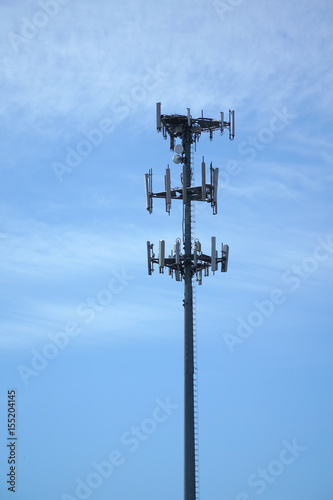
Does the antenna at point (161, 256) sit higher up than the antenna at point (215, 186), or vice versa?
the antenna at point (215, 186)

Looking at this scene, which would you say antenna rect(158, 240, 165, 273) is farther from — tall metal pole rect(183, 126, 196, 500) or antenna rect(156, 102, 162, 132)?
antenna rect(156, 102, 162, 132)

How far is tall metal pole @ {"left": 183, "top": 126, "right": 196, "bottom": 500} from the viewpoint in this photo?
1737 inches

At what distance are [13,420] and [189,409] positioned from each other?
11399 mm

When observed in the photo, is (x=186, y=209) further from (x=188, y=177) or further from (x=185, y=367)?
(x=185, y=367)

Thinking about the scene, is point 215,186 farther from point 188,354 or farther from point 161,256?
point 188,354

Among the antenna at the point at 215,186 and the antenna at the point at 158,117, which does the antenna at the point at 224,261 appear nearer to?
the antenna at the point at 215,186

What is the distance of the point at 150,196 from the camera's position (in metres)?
47.8

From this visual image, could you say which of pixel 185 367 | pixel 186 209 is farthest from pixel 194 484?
pixel 186 209

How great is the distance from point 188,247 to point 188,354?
5713 millimetres

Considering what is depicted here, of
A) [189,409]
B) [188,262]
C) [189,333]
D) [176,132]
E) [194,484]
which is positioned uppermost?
[176,132]

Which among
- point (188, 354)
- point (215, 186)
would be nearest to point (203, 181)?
point (215, 186)

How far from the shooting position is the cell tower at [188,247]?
146 feet

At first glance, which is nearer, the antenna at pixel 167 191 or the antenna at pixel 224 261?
the antenna at pixel 224 261

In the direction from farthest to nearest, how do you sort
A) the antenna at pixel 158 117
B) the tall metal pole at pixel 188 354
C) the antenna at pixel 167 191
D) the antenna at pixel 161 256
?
the antenna at pixel 158 117, the antenna at pixel 167 191, the antenna at pixel 161 256, the tall metal pole at pixel 188 354
